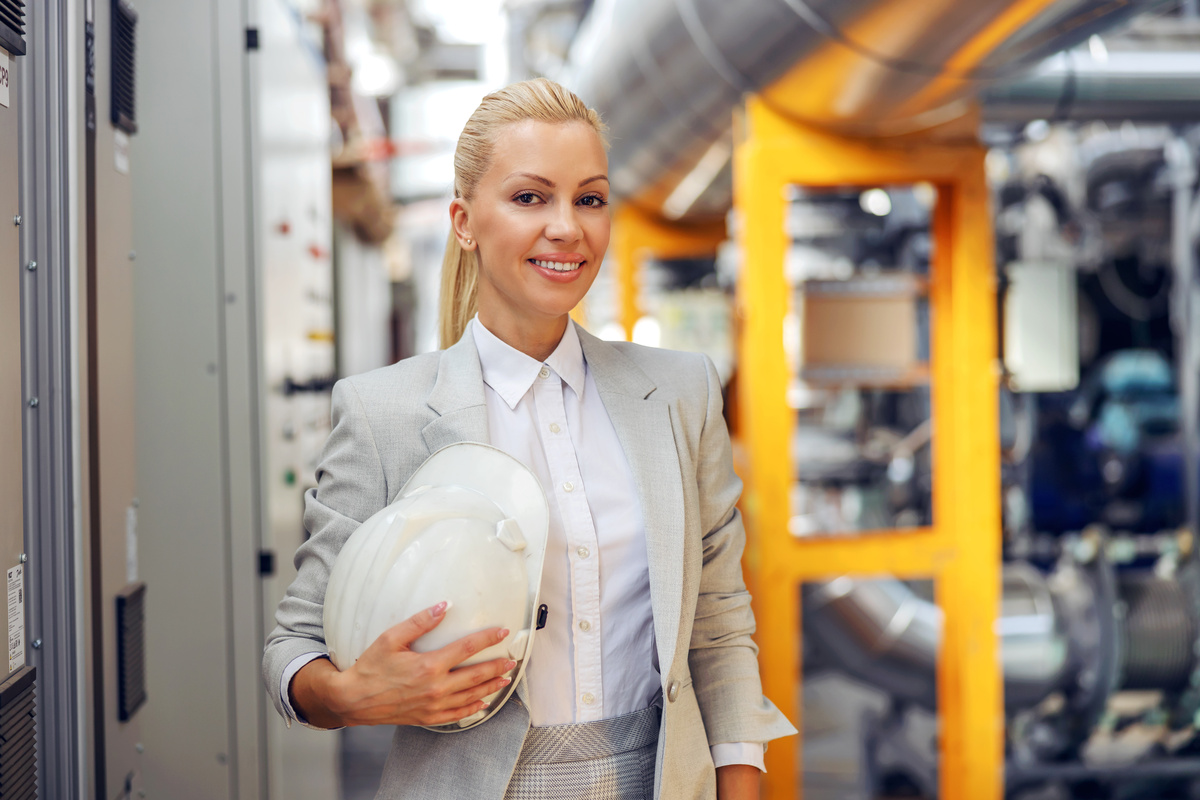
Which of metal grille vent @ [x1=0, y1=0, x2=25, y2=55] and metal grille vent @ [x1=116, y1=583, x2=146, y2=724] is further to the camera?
metal grille vent @ [x1=116, y1=583, x2=146, y2=724]

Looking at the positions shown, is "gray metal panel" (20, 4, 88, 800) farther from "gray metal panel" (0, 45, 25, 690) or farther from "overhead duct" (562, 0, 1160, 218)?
"overhead duct" (562, 0, 1160, 218)

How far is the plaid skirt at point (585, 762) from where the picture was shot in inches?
44.8

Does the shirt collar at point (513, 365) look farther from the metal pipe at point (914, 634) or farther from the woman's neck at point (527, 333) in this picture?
the metal pipe at point (914, 634)

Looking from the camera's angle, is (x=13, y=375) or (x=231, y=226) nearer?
(x=13, y=375)

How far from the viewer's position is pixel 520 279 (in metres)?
1.15

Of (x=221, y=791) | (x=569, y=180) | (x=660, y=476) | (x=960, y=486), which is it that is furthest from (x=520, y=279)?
(x=960, y=486)

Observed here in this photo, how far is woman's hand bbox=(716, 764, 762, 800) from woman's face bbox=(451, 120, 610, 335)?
634 millimetres

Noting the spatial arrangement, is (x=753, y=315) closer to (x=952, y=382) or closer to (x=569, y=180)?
(x=952, y=382)

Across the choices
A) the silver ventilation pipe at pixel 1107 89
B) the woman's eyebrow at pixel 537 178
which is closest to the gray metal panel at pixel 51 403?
the woman's eyebrow at pixel 537 178

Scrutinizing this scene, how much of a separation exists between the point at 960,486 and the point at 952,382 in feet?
1.09

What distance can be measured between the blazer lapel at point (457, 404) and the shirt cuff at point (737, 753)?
514mm

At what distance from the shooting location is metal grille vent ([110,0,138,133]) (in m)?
1.68

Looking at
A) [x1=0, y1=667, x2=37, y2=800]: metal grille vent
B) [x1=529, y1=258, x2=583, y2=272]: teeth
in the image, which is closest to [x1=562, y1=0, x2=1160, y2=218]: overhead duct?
[x1=529, y1=258, x2=583, y2=272]: teeth

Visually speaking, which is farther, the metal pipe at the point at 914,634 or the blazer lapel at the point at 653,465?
the metal pipe at the point at 914,634
